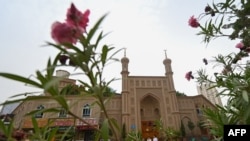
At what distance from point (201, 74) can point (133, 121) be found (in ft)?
50.1

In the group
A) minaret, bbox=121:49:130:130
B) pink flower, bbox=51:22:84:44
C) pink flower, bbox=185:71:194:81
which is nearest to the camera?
pink flower, bbox=51:22:84:44

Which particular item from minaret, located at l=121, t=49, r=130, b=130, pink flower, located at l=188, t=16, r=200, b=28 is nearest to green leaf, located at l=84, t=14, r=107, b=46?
pink flower, located at l=188, t=16, r=200, b=28

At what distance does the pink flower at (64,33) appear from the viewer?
710 millimetres

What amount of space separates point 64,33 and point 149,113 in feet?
66.0

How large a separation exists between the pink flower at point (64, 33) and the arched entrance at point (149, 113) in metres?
19.1

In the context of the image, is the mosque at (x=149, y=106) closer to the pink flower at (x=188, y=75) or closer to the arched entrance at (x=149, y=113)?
the arched entrance at (x=149, y=113)

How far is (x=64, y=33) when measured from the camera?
72 centimetres

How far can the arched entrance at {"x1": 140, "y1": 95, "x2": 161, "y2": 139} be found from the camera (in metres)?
18.9

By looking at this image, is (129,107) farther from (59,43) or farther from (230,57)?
(59,43)

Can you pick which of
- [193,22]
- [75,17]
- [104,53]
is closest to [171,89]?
[193,22]

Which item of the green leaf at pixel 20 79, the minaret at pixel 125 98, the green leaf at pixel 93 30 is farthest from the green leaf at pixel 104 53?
the minaret at pixel 125 98

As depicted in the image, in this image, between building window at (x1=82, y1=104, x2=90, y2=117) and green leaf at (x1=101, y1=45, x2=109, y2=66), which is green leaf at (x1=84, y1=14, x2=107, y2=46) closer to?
green leaf at (x1=101, y1=45, x2=109, y2=66)

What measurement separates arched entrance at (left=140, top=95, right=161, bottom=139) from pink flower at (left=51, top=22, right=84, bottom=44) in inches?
753

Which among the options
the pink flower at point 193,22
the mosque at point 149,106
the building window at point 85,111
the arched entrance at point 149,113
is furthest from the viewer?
the arched entrance at point 149,113
